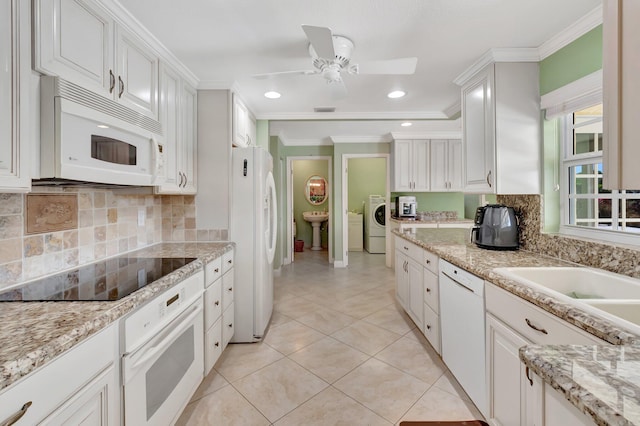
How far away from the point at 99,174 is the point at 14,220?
1.44 feet

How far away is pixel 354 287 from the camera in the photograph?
397 centimetres

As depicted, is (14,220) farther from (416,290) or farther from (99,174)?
(416,290)

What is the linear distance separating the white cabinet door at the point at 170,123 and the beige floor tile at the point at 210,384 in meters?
1.33

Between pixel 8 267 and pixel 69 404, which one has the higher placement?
pixel 8 267

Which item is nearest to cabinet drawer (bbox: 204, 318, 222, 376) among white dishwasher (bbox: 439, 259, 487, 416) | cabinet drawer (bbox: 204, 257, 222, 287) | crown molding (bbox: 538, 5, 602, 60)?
cabinet drawer (bbox: 204, 257, 222, 287)

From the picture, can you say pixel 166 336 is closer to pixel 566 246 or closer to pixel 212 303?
pixel 212 303

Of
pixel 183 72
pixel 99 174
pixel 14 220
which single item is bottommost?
pixel 14 220

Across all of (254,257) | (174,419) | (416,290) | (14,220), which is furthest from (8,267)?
(416,290)

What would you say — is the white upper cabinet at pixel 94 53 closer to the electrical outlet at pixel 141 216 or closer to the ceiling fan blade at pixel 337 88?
the electrical outlet at pixel 141 216

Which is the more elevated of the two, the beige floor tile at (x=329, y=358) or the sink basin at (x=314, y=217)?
the sink basin at (x=314, y=217)

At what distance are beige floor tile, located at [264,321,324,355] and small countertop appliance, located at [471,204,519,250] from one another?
160 centimetres

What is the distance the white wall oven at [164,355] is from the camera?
1110 millimetres

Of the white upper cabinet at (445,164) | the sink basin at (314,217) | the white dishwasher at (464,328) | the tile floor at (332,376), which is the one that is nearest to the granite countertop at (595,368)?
the white dishwasher at (464,328)

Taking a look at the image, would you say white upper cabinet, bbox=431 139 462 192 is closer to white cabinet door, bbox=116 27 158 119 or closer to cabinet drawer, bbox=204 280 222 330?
cabinet drawer, bbox=204 280 222 330
